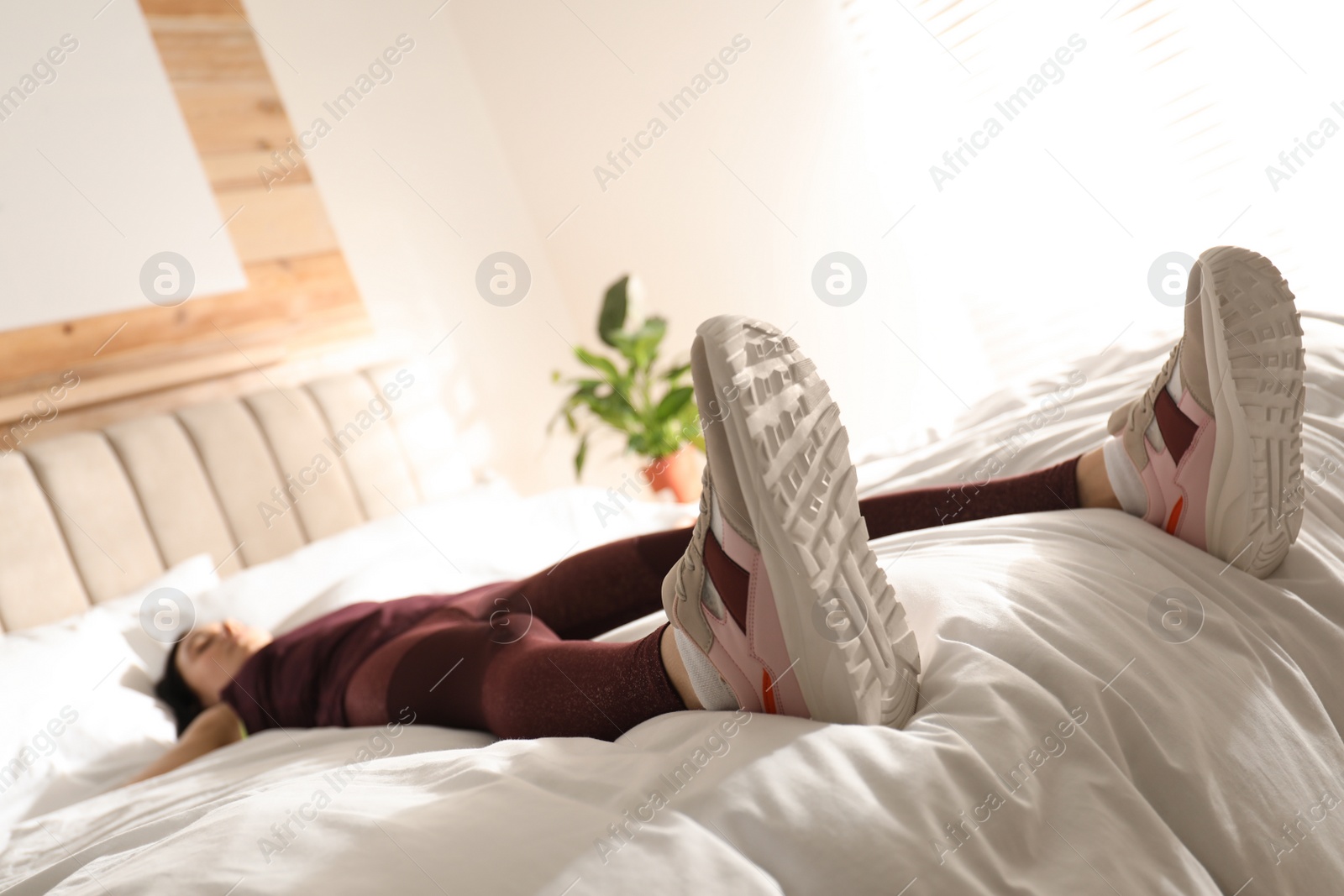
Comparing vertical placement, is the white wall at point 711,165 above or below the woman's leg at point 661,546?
above

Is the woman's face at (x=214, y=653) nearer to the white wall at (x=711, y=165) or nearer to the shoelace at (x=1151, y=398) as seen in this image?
the shoelace at (x=1151, y=398)

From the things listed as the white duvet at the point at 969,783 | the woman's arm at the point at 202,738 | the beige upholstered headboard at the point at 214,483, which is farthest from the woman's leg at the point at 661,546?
the beige upholstered headboard at the point at 214,483

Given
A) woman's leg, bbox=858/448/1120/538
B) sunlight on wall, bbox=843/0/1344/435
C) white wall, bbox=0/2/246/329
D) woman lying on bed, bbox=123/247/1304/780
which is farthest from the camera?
sunlight on wall, bbox=843/0/1344/435

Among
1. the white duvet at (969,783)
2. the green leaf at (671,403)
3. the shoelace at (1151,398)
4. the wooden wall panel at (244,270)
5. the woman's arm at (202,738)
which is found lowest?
the white duvet at (969,783)

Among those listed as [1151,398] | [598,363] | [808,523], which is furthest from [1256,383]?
[598,363]

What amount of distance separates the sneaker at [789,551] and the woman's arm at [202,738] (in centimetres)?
110

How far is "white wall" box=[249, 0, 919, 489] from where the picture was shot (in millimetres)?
2734

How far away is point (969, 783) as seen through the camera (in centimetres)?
59

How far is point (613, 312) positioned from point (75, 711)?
167 centimetres

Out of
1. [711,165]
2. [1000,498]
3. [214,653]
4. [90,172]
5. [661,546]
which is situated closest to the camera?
[1000,498]

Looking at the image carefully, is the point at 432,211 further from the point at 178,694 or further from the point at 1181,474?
the point at 1181,474

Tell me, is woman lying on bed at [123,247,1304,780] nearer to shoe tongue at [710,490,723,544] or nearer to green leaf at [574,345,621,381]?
shoe tongue at [710,490,723,544]

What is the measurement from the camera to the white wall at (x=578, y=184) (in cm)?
273

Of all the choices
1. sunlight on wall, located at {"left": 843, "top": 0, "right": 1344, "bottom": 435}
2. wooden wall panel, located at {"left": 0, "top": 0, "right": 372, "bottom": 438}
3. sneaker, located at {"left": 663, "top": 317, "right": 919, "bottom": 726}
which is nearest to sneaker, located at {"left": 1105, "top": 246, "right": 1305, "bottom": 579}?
sneaker, located at {"left": 663, "top": 317, "right": 919, "bottom": 726}
